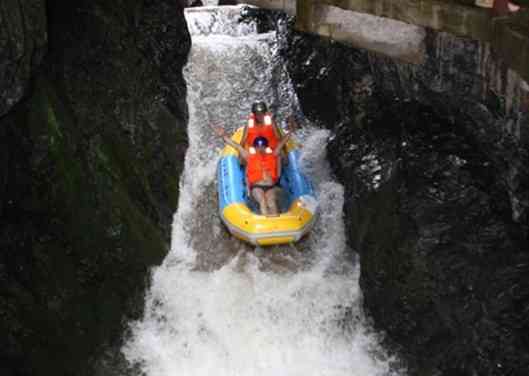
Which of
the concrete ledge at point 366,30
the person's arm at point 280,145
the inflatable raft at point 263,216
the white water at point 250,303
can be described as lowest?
the white water at point 250,303

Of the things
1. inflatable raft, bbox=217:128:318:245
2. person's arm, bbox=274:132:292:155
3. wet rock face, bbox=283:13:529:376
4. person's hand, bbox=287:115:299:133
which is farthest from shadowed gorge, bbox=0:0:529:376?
person's hand, bbox=287:115:299:133

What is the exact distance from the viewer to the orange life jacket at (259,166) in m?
7.73

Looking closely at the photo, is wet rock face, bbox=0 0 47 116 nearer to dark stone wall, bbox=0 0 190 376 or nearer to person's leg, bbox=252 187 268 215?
dark stone wall, bbox=0 0 190 376

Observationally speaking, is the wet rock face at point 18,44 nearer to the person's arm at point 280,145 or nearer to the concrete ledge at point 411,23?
the concrete ledge at point 411,23

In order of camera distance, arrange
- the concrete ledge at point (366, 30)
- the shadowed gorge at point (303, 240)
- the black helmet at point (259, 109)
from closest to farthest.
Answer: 1. the shadowed gorge at point (303, 240)
2. the concrete ledge at point (366, 30)
3. the black helmet at point (259, 109)

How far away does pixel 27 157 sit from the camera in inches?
219

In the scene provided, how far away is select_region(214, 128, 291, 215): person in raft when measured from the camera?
24.9 ft

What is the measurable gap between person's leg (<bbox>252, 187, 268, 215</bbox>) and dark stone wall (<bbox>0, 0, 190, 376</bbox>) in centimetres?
118

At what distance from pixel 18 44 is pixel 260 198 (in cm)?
347

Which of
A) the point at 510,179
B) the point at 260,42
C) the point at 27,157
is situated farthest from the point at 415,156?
the point at 260,42

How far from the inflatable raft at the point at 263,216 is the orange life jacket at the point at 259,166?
0.86ft

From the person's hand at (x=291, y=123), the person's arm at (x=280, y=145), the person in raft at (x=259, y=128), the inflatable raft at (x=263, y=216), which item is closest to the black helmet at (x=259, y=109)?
the person in raft at (x=259, y=128)

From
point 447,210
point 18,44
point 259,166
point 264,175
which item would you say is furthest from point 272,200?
point 18,44

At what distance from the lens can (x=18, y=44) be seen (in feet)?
16.8
